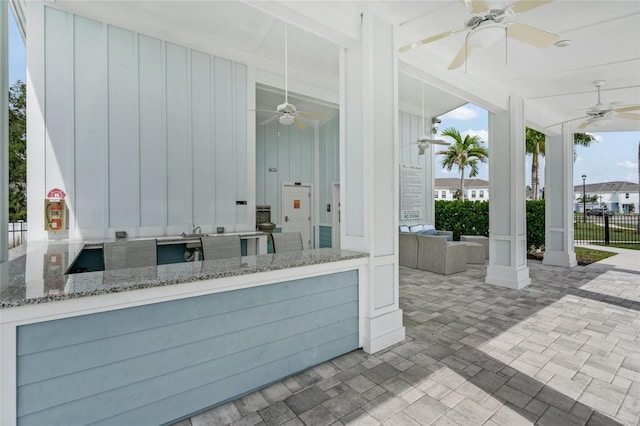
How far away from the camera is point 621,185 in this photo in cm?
3288

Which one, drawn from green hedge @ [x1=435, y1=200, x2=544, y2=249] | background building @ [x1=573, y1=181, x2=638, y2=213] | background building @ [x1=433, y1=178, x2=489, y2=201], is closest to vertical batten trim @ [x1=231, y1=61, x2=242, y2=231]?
green hedge @ [x1=435, y1=200, x2=544, y2=249]

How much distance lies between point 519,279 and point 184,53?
6.35m

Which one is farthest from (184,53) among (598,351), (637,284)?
(637,284)

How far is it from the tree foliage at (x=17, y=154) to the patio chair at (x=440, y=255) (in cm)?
764

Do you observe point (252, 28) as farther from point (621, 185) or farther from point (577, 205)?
point (621, 185)

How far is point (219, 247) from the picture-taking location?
9.66 feet

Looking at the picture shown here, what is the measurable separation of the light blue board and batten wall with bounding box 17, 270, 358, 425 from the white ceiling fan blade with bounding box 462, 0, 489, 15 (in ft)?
7.65

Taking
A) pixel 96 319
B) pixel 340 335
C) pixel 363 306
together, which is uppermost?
pixel 96 319

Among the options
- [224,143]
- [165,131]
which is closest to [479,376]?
[224,143]

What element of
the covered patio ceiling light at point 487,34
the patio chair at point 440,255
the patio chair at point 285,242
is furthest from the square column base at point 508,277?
the covered patio ceiling light at point 487,34

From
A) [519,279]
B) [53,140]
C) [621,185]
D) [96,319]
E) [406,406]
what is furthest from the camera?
[621,185]

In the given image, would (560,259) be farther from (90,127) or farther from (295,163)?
(90,127)

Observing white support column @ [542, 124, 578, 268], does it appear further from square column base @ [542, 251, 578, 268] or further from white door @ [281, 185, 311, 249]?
white door @ [281, 185, 311, 249]

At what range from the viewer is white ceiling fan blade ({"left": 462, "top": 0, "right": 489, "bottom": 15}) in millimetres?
2076
